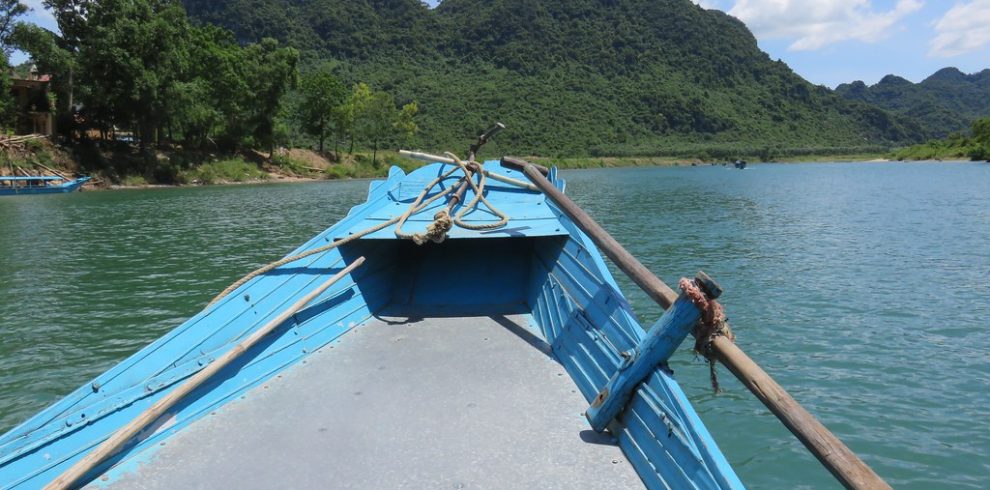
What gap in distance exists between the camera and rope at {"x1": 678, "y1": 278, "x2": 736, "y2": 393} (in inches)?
106

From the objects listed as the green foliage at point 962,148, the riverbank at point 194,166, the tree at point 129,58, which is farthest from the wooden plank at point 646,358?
the green foliage at point 962,148

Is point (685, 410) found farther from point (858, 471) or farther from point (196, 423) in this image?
point (196, 423)

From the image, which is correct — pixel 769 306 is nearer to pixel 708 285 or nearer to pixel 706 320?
pixel 706 320

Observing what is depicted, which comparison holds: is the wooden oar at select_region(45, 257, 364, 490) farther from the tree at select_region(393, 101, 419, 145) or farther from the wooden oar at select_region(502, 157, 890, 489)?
the tree at select_region(393, 101, 419, 145)

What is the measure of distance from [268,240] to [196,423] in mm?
11892

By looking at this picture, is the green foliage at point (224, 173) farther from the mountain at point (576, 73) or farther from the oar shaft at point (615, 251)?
the mountain at point (576, 73)

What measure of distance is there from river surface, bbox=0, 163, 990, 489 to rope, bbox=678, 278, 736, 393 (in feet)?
6.27

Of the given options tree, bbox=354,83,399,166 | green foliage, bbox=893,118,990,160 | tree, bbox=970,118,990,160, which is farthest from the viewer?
green foliage, bbox=893,118,990,160

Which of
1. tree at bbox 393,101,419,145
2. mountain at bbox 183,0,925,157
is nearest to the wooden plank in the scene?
tree at bbox 393,101,419,145

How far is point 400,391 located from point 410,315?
1760 mm

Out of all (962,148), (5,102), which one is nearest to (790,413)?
(5,102)

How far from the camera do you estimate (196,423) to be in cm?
354

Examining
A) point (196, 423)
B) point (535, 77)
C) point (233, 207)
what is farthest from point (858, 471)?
point (535, 77)

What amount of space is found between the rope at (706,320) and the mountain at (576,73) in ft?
278
